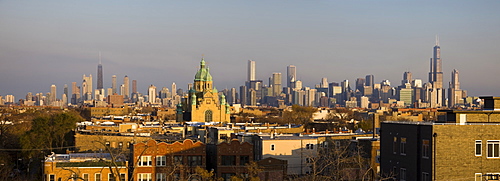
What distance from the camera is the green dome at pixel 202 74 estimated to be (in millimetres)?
131750

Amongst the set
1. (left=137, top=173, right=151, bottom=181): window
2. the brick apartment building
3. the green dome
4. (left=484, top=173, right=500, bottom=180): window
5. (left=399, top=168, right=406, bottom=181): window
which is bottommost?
(left=137, top=173, right=151, bottom=181): window

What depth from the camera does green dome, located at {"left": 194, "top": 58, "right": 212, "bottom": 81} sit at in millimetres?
131750

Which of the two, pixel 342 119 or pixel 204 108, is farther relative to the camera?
pixel 342 119

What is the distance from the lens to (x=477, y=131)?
121ft

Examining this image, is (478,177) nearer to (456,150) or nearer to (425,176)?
(456,150)

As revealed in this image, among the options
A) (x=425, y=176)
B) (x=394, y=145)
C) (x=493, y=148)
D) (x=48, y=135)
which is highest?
(x=493, y=148)

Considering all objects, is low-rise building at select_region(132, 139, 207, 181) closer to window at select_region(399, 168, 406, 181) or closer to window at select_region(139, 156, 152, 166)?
window at select_region(139, 156, 152, 166)

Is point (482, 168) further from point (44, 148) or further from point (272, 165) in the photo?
point (44, 148)

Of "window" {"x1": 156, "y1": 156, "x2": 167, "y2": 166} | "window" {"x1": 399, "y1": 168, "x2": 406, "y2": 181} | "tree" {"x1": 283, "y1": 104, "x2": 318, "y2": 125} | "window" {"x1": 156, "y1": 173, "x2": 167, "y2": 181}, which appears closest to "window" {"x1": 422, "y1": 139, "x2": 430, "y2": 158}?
"window" {"x1": 399, "y1": 168, "x2": 406, "y2": 181}

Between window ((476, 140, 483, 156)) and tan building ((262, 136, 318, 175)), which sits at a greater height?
window ((476, 140, 483, 156))

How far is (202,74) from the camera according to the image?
13262 centimetres

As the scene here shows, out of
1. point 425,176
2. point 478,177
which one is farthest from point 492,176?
point 425,176

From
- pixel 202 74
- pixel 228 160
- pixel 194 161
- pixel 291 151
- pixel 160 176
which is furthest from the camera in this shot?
pixel 202 74

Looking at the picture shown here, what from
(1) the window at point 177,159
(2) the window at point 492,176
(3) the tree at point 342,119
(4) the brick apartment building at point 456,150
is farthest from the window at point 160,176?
(3) the tree at point 342,119
